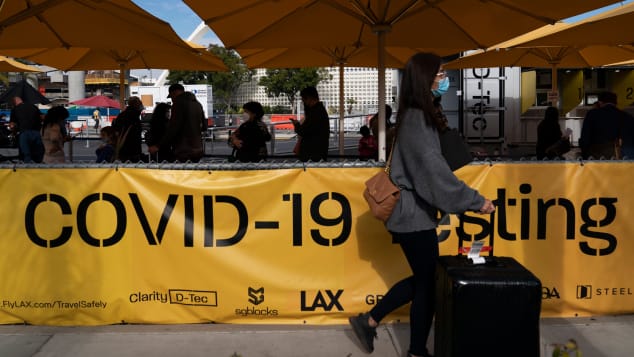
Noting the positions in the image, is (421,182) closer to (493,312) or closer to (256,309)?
(493,312)

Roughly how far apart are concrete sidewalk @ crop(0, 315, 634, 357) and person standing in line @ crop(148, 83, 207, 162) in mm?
3322

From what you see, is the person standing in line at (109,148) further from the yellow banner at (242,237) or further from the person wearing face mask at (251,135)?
the yellow banner at (242,237)

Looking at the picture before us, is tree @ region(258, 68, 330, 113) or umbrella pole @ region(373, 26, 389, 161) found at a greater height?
tree @ region(258, 68, 330, 113)

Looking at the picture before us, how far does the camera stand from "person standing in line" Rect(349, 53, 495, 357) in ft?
12.2

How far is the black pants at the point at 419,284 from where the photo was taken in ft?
12.8

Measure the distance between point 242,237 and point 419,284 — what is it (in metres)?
1.56

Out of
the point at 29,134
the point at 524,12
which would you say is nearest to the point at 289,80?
the point at 29,134

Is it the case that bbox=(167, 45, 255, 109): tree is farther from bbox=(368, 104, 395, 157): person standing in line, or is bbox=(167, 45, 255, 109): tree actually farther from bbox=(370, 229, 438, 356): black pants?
bbox=(370, 229, 438, 356): black pants

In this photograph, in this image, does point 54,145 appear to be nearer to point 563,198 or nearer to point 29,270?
point 29,270

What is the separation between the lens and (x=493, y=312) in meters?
3.47

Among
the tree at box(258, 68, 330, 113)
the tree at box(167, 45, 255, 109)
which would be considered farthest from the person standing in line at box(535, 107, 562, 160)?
the tree at box(258, 68, 330, 113)

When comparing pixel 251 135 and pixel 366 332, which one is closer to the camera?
pixel 366 332

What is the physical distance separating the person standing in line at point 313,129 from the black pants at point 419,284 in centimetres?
377

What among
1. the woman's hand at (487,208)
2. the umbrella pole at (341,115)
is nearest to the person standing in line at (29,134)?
the umbrella pole at (341,115)
